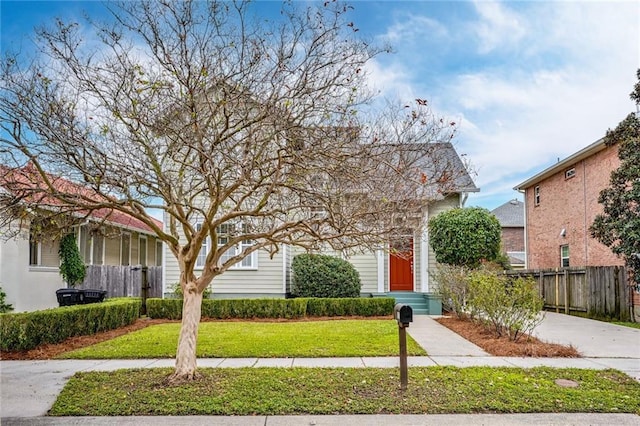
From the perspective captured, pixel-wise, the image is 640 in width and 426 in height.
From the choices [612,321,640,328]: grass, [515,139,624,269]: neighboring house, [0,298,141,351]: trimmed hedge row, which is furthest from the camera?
[515,139,624,269]: neighboring house

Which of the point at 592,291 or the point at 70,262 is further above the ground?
the point at 70,262

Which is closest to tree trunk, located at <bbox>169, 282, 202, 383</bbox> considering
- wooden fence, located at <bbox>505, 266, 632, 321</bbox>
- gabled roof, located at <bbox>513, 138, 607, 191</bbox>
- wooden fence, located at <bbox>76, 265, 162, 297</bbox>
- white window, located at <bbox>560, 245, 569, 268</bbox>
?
wooden fence, located at <bbox>76, 265, 162, 297</bbox>

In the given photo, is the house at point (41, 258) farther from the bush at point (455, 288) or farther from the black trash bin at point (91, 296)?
the bush at point (455, 288)

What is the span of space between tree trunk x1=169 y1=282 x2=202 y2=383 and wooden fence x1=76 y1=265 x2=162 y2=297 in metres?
10.8

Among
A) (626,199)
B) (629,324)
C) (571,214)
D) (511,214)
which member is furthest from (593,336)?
(511,214)

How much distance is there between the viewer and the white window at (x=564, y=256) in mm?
20344

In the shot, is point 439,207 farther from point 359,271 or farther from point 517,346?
point 517,346

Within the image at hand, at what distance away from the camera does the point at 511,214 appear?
3578 cm

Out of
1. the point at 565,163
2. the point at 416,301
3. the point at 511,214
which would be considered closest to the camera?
the point at 416,301

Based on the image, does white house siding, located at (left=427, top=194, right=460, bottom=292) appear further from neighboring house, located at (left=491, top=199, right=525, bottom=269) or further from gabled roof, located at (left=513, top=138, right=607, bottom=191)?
neighboring house, located at (left=491, top=199, right=525, bottom=269)

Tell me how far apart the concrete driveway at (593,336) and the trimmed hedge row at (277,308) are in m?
4.51

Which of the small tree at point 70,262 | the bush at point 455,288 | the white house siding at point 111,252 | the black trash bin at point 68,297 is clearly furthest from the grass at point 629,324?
the white house siding at point 111,252

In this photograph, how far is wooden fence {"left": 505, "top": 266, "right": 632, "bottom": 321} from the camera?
1438cm

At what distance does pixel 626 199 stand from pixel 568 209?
8.00 m
